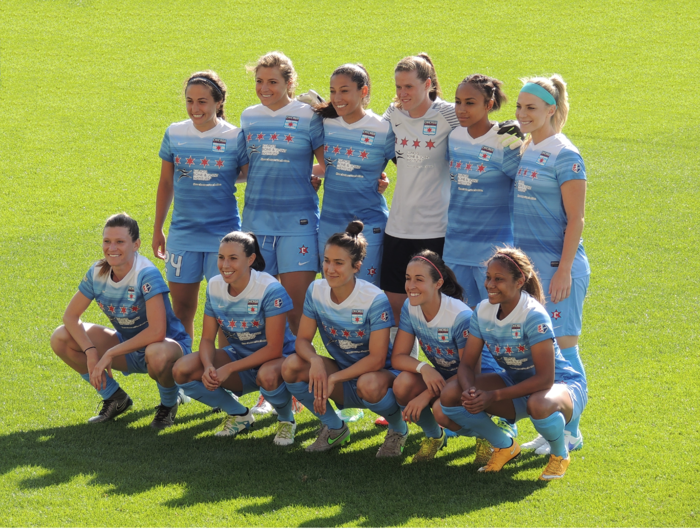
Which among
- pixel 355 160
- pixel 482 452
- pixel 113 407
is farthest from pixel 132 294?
pixel 482 452

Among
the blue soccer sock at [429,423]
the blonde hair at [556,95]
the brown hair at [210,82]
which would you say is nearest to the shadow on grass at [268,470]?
the blue soccer sock at [429,423]

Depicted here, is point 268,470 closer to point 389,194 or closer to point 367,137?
point 367,137

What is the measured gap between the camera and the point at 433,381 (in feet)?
15.9

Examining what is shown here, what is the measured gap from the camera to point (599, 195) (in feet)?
38.0

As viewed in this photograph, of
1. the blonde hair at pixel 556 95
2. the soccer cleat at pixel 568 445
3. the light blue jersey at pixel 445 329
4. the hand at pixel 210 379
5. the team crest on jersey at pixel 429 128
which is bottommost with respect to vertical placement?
the soccer cleat at pixel 568 445

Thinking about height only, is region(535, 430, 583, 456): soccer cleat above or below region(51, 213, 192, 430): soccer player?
below

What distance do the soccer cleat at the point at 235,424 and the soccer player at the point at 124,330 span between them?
0.40 metres

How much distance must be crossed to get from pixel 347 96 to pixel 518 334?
1.93m

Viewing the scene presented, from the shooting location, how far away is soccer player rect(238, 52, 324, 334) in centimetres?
575

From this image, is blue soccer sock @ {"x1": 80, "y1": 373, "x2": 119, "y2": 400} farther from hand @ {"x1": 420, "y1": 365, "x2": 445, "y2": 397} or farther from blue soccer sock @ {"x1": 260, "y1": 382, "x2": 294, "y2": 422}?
hand @ {"x1": 420, "y1": 365, "x2": 445, "y2": 397}

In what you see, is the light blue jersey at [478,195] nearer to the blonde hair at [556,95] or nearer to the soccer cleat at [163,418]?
the blonde hair at [556,95]

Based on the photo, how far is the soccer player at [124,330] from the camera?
5434 mm

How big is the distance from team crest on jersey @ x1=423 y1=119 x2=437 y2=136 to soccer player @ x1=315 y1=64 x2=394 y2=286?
0.79 feet

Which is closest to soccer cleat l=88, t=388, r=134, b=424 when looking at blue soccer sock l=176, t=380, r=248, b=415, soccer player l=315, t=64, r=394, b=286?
blue soccer sock l=176, t=380, r=248, b=415
